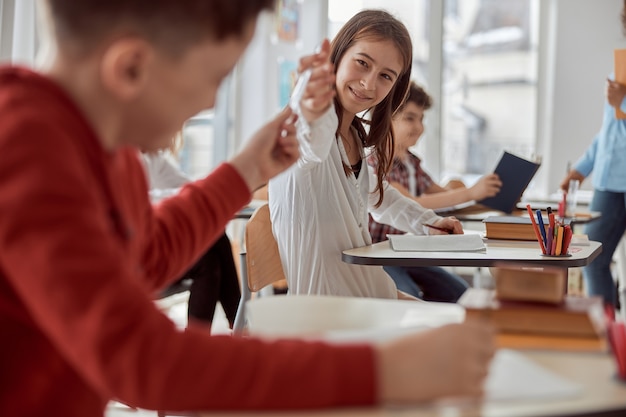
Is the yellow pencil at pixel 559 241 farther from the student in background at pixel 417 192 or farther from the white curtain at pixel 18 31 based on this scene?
the white curtain at pixel 18 31

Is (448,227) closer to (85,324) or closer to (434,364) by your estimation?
(434,364)

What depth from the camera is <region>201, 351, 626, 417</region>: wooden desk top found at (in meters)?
0.69

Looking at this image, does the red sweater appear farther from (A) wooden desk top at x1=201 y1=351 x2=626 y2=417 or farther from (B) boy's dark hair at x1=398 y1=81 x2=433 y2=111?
(B) boy's dark hair at x1=398 y1=81 x2=433 y2=111

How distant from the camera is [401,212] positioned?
2574 mm

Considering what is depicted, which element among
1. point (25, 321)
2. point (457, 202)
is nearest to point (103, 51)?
point (25, 321)

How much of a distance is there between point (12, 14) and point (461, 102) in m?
3.69

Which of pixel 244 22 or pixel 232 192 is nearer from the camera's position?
pixel 244 22

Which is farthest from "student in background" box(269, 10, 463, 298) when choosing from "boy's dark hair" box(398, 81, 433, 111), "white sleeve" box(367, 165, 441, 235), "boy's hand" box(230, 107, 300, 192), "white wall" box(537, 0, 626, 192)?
"white wall" box(537, 0, 626, 192)

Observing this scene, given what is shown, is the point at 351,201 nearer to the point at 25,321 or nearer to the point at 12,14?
the point at 25,321

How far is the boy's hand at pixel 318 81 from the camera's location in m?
1.24

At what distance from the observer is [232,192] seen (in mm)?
1066

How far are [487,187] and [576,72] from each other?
9.64 feet

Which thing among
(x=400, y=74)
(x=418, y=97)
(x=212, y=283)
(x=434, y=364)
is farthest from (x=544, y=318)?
(x=418, y=97)

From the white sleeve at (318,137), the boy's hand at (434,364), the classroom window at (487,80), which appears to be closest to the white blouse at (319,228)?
the white sleeve at (318,137)
